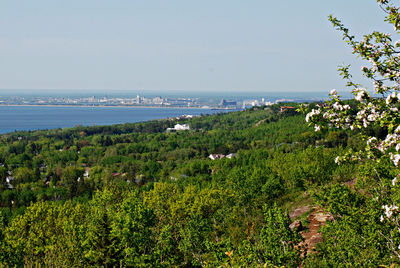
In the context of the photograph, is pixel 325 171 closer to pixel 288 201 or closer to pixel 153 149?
pixel 288 201

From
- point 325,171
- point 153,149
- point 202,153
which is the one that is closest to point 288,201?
point 325,171

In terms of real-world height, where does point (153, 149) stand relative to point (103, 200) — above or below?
below

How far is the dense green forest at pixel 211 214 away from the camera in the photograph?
56.7ft

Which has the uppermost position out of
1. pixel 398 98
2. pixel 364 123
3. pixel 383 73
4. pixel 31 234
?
pixel 383 73

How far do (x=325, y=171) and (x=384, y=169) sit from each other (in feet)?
72.8

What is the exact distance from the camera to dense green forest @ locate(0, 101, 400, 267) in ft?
56.7

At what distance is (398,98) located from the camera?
812 centimetres

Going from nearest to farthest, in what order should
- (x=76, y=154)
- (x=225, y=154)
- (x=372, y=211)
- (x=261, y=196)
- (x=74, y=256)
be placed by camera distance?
(x=372, y=211) → (x=74, y=256) → (x=261, y=196) → (x=225, y=154) → (x=76, y=154)

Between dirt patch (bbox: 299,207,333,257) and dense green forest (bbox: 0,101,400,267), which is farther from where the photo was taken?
dirt patch (bbox: 299,207,333,257)

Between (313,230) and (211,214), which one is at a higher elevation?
(313,230)

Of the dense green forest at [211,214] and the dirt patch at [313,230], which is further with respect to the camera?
the dirt patch at [313,230]

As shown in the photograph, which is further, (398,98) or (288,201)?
(288,201)

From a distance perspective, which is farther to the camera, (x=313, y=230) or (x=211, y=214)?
(x=211, y=214)

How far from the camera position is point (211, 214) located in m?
42.3
